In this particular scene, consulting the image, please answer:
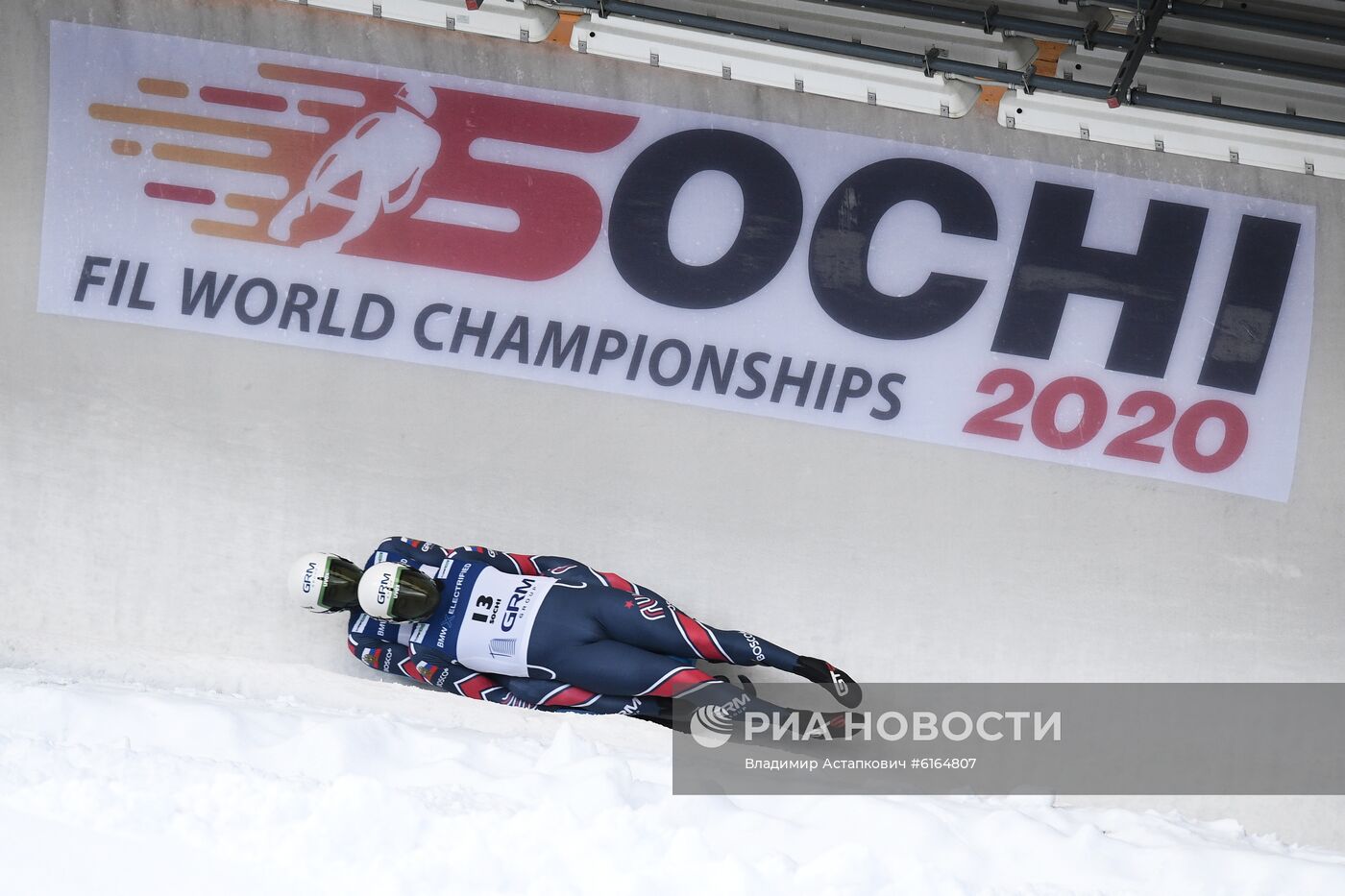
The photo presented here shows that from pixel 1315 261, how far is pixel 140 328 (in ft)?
16.1

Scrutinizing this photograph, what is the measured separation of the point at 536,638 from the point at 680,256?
67.1 inches

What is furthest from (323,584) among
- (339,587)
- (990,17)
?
(990,17)

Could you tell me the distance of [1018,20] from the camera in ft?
15.8

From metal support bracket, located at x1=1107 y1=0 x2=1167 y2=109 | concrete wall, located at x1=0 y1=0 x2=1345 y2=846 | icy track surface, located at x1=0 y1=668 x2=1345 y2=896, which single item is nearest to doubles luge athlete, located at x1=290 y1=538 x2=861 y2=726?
concrete wall, located at x1=0 y1=0 x2=1345 y2=846

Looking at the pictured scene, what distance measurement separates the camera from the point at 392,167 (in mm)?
5379

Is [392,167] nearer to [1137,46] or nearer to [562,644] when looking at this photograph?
[562,644]

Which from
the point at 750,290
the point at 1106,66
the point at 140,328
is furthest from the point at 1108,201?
the point at 140,328

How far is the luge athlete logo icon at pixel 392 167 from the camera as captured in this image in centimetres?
537

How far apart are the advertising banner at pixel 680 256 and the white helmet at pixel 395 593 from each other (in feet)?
3.35

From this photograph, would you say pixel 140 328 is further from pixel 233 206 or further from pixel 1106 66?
pixel 1106 66

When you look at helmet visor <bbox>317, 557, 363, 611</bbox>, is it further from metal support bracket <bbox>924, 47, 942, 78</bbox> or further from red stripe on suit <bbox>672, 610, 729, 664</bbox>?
metal support bracket <bbox>924, 47, 942, 78</bbox>

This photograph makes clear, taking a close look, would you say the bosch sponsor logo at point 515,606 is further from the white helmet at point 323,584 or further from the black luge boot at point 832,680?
the black luge boot at point 832,680

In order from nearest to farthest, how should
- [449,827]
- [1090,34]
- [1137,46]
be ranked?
[449,827] → [1137,46] → [1090,34]

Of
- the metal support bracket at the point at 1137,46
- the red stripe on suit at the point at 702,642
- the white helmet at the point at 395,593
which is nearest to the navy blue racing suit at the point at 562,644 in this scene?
the red stripe on suit at the point at 702,642
